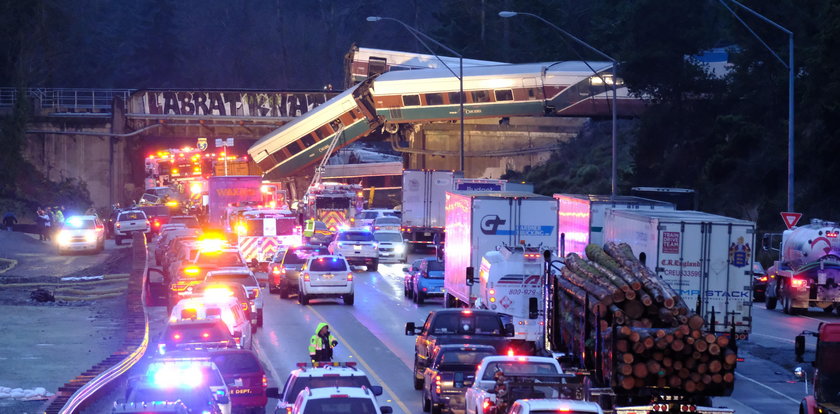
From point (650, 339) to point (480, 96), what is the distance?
189 ft

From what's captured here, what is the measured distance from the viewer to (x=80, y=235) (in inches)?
2254

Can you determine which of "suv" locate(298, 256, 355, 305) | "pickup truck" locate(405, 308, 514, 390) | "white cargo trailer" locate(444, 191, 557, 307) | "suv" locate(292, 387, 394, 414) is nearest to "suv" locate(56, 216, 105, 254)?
"suv" locate(298, 256, 355, 305)

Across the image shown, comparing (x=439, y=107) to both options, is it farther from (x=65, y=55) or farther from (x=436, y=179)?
(x=65, y=55)

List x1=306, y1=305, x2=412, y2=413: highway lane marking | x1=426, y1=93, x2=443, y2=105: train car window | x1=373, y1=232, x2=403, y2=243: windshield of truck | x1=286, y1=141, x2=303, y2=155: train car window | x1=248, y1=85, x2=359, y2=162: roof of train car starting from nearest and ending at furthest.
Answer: x1=306, y1=305, x2=412, y2=413: highway lane marking, x1=373, y1=232, x2=403, y2=243: windshield of truck, x1=426, y1=93, x2=443, y2=105: train car window, x1=248, y1=85, x2=359, y2=162: roof of train car, x1=286, y1=141, x2=303, y2=155: train car window

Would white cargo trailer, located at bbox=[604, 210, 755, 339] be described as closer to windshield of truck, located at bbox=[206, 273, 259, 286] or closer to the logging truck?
the logging truck

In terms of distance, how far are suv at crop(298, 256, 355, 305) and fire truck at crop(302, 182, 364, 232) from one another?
79.1 feet

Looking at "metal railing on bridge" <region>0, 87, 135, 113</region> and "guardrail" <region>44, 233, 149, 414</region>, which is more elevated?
"metal railing on bridge" <region>0, 87, 135, 113</region>

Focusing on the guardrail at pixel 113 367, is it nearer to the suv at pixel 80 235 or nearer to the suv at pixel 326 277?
the suv at pixel 326 277

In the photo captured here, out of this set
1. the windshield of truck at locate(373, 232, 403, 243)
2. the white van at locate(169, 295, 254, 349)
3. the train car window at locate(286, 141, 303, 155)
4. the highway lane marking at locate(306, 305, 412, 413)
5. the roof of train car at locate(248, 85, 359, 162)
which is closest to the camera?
the highway lane marking at locate(306, 305, 412, 413)

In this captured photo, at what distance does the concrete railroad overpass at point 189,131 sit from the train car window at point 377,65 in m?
4.19

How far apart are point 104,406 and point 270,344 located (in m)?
9.00

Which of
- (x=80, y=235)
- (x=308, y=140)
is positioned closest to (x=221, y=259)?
(x=80, y=235)

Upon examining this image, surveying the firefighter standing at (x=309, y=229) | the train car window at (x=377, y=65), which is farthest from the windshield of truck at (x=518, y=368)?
the train car window at (x=377, y=65)

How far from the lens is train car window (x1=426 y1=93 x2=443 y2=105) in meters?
72.8
